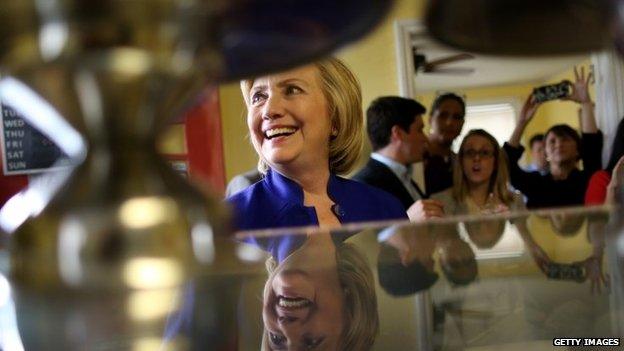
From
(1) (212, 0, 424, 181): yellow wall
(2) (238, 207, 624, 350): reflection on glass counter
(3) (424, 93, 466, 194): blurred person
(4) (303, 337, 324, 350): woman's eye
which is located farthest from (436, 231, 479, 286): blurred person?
(3) (424, 93, 466, 194): blurred person

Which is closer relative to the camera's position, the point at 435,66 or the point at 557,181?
the point at 435,66

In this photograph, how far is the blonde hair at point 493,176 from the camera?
37.4 inches

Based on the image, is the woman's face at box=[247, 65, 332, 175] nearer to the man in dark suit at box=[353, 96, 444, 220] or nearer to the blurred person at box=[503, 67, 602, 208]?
the man in dark suit at box=[353, 96, 444, 220]

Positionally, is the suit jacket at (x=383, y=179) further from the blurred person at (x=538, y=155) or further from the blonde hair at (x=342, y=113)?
the blurred person at (x=538, y=155)

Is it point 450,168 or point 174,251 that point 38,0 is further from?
point 450,168

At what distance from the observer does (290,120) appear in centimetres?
71

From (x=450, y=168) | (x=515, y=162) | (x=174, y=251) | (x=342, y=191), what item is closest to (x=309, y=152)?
(x=342, y=191)

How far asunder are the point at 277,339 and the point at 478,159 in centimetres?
78

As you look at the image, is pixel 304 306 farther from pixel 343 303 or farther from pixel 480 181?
pixel 480 181

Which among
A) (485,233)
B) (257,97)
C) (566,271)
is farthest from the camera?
(257,97)

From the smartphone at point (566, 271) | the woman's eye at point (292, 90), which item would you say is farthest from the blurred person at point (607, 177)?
the smartphone at point (566, 271)

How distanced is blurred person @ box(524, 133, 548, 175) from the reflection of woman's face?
27.8 inches

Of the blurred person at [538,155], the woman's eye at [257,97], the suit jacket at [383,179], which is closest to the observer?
the woman's eye at [257,97]

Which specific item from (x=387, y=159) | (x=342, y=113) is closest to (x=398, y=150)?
(x=387, y=159)
